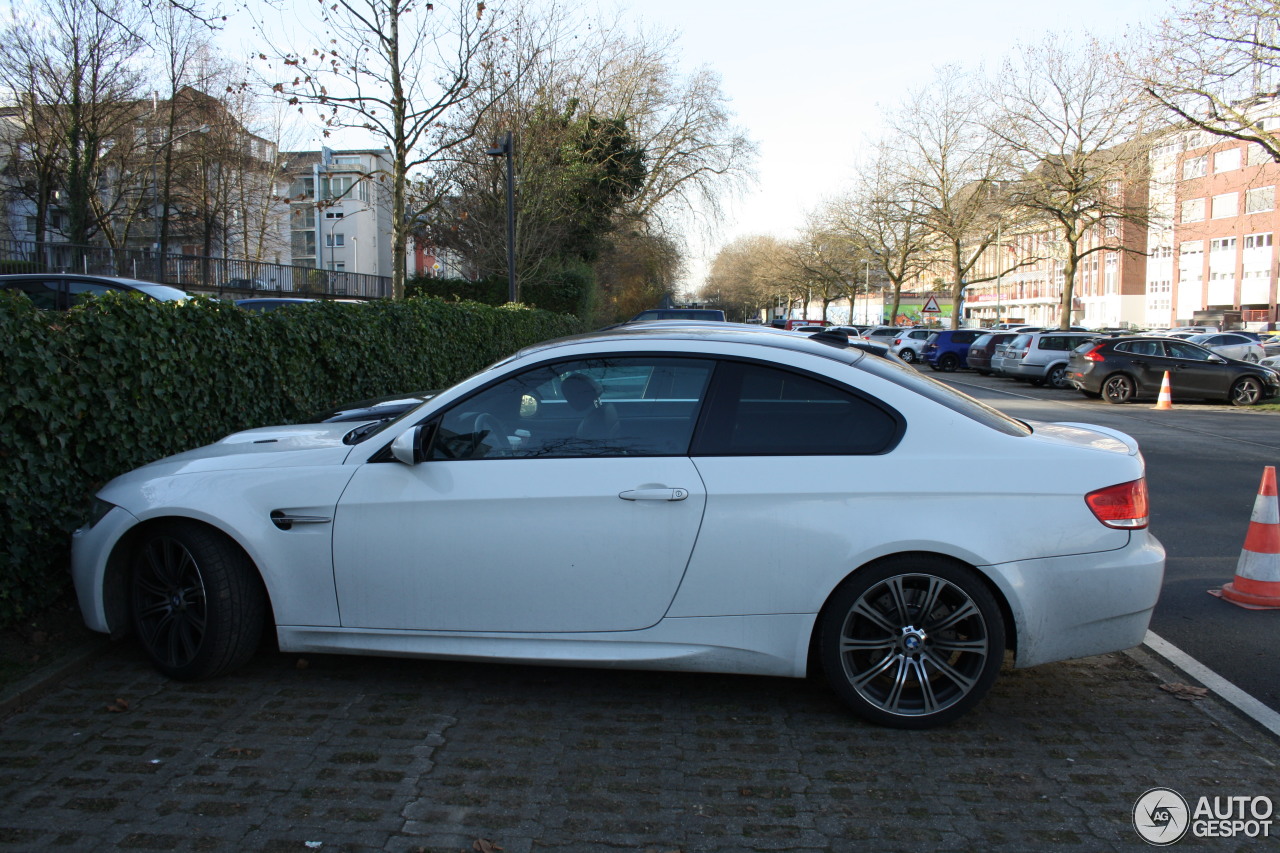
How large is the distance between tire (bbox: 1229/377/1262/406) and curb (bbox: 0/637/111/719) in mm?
23061

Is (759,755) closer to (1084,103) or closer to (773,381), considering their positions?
(773,381)

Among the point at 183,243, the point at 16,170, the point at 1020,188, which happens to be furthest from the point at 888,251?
the point at 16,170

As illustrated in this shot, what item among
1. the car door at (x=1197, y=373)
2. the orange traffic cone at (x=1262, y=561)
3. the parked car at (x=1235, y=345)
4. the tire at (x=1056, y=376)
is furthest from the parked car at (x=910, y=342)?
the orange traffic cone at (x=1262, y=561)

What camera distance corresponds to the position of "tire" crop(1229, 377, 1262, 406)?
21.1 m

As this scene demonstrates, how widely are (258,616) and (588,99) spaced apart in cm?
3499

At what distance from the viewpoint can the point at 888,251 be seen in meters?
61.6

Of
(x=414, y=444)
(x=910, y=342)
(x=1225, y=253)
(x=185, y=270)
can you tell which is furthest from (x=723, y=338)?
(x=1225, y=253)

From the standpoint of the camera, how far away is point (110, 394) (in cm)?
500

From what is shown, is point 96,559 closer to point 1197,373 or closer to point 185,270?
point 1197,373

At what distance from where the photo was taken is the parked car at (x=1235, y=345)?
32.6 metres

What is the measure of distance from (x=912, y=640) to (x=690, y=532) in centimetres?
98

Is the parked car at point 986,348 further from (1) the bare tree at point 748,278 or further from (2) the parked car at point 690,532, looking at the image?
(1) the bare tree at point 748,278

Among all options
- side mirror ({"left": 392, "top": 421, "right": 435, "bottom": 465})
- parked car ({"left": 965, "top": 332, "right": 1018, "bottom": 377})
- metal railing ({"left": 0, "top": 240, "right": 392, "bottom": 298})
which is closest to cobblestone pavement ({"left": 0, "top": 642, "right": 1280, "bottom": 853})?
side mirror ({"left": 392, "top": 421, "right": 435, "bottom": 465})

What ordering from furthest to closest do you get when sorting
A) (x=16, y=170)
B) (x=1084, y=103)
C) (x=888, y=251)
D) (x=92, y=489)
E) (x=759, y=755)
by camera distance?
(x=888, y=251) → (x=16, y=170) → (x=1084, y=103) → (x=92, y=489) → (x=759, y=755)
